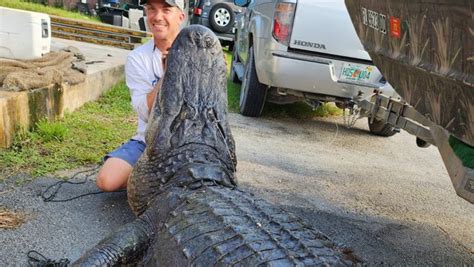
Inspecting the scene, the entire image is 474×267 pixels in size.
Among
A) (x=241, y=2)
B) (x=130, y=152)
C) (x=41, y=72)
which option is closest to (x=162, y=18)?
(x=130, y=152)

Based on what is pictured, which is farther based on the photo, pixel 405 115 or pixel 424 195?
pixel 424 195

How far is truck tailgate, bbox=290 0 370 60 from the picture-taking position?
4641mm

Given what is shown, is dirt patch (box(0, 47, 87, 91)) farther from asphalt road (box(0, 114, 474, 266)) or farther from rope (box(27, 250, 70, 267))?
rope (box(27, 250, 70, 267))

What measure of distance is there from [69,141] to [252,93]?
2.53 m

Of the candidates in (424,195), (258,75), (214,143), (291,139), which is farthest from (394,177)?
(214,143)

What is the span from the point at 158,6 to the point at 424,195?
109 inches

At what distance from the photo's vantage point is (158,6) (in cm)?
282

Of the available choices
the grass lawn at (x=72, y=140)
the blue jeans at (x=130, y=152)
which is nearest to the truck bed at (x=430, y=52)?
the blue jeans at (x=130, y=152)

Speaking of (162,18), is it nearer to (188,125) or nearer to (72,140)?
(188,125)

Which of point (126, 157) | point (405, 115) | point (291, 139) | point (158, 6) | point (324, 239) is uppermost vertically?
point (158, 6)

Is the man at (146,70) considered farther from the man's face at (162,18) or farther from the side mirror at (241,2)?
the side mirror at (241,2)

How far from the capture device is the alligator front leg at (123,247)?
196 cm

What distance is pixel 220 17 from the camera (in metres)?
13.4

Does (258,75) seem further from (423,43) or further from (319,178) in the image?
(423,43)
